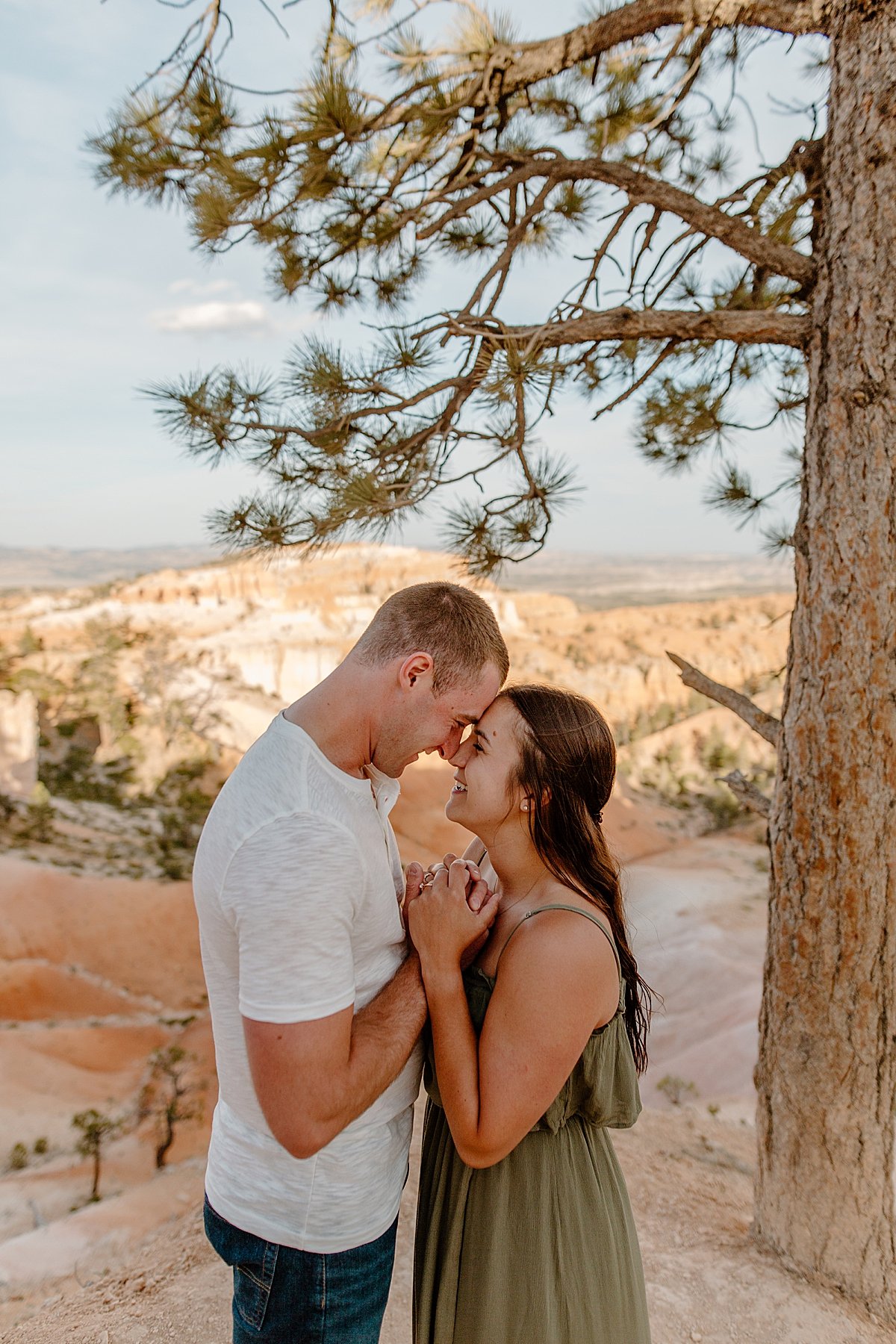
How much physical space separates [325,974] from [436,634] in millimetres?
554

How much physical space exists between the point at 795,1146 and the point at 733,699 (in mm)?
1424

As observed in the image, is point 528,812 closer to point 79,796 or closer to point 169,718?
point 79,796

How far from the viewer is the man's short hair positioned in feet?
4.80

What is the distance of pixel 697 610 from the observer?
34844 millimetres

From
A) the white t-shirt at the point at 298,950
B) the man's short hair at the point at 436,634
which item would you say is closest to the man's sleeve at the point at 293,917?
the white t-shirt at the point at 298,950

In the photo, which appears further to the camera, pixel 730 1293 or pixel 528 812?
pixel 730 1293

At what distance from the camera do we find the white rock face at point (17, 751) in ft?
40.5

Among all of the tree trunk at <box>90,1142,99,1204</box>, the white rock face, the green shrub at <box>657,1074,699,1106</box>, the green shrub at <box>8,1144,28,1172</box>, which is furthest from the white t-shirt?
the white rock face

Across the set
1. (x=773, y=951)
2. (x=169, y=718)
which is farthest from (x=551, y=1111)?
(x=169, y=718)

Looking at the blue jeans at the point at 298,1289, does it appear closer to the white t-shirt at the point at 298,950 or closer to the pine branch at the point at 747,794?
the white t-shirt at the point at 298,950

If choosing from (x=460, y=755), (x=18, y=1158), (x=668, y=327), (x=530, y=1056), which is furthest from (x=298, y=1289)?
(x=18, y=1158)

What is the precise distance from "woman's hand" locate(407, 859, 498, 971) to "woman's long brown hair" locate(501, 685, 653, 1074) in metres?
0.15

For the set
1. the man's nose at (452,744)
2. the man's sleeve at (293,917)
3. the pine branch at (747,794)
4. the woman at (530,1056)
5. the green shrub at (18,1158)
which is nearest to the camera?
the man's sleeve at (293,917)

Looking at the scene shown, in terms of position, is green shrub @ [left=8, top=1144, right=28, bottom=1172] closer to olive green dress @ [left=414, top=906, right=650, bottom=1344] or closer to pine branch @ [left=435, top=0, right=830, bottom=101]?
olive green dress @ [left=414, top=906, right=650, bottom=1344]
